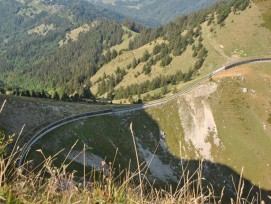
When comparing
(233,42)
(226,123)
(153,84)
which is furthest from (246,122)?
(153,84)

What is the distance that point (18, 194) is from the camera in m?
5.80

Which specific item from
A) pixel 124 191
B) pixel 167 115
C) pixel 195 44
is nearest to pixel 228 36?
pixel 195 44

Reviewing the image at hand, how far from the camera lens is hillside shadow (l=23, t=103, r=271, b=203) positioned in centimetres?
7375

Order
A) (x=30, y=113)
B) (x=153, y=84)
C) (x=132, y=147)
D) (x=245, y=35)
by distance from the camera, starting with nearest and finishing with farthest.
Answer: (x=30, y=113) → (x=132, y=147) → (x=245, y=35) → (x=153, y=84)

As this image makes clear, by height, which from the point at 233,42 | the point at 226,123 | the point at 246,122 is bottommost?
the point at 246,122

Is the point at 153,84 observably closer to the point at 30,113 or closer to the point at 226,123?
the point at 226,123

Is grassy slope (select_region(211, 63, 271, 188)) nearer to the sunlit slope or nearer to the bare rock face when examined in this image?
the sunlit slope

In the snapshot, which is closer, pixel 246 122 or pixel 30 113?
pixel 30 113

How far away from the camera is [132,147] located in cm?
8419

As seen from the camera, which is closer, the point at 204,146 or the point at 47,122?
the point at 47,122

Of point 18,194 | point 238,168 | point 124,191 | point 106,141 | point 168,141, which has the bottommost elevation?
point 238,168

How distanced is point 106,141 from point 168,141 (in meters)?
20.2

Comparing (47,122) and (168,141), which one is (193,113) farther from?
(47,122)

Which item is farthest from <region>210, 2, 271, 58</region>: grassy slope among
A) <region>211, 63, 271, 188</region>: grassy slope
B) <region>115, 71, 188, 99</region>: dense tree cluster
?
<region>211, 63, 271, 188</region>: grassy slope
